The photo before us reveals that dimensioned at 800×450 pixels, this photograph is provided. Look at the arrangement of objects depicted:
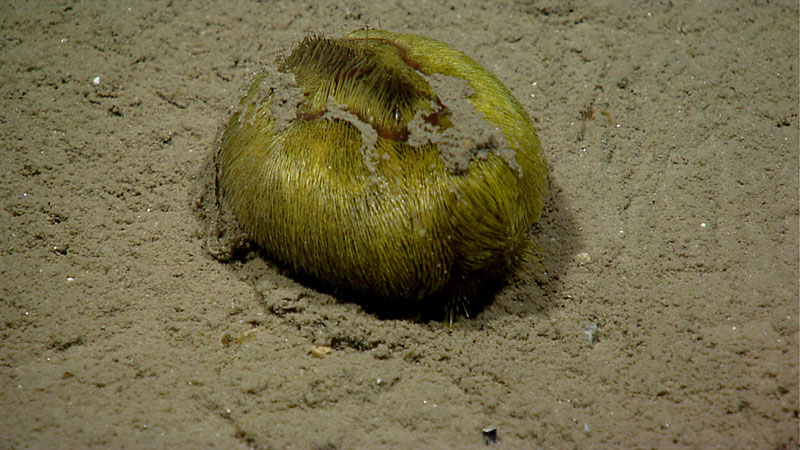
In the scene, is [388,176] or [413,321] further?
[413,321]

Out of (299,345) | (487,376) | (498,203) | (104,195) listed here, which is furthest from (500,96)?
(104,195)

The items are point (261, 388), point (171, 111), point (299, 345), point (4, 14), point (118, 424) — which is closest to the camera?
point (118, 424)

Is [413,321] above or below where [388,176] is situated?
below

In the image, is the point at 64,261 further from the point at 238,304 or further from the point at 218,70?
the point at 218,70
